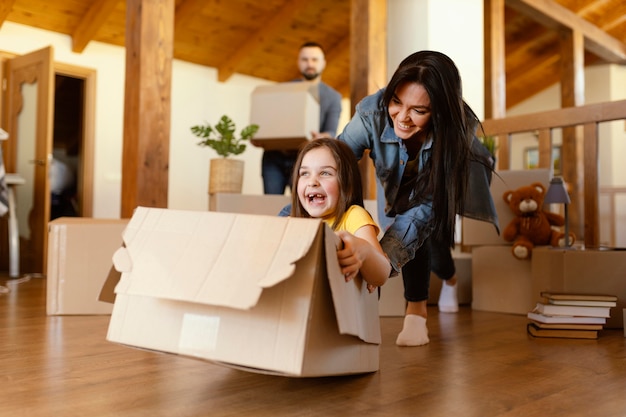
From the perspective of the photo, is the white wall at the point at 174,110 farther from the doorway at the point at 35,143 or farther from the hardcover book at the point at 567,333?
the hardcover book at the point at 567,333

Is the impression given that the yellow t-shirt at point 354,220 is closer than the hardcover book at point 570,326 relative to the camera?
Yes

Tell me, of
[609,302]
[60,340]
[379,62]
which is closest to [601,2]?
[379,62]

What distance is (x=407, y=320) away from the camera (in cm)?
173

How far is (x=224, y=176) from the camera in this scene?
9.25 feet

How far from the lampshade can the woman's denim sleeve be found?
3.67 ft

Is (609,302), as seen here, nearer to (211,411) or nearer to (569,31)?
(211,411)

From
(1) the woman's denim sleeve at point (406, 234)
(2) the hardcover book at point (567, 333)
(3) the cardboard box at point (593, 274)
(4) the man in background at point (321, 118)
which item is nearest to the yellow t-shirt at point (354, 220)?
(1) the woman's denim sleeve at point (406, 234)

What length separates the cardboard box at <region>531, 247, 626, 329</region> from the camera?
6.94 feet

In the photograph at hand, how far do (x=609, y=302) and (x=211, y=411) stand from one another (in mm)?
1392

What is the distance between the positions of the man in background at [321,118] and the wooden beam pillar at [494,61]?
1682 millimetres

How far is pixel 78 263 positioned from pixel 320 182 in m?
1.24

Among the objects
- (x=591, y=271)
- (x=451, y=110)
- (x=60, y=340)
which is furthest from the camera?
(x=591, y=271)

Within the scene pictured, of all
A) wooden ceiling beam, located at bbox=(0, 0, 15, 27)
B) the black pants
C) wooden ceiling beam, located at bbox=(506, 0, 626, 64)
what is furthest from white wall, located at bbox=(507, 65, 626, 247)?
the black pants

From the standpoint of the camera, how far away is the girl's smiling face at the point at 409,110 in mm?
1381
